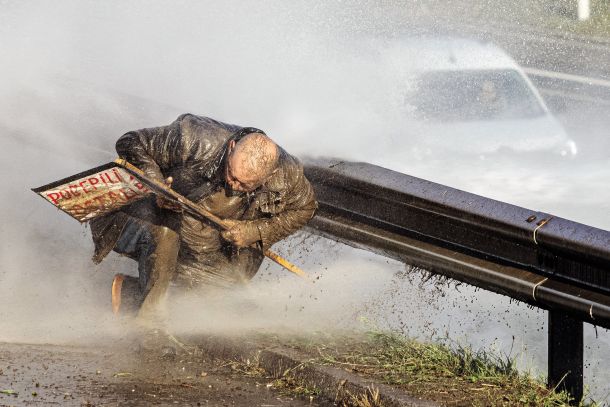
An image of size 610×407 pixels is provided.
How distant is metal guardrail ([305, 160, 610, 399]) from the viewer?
589cm

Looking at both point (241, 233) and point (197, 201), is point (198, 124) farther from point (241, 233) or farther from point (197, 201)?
point (241, 233)

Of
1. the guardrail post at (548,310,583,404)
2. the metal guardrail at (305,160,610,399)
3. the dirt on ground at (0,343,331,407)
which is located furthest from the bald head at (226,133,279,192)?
the guardrail post at (548,310,583,404)

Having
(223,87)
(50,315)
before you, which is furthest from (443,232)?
(223,87)

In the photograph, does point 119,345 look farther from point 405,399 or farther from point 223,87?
point 223,87

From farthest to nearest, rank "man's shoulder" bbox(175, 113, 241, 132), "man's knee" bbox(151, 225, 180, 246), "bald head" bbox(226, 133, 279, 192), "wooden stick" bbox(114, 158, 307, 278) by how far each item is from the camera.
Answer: "man's knee" bbox(151, 225, 180, 246) < "man's shoulder" bbox(175, 113, 241, 132) < "wooden stick" bbox(114, 158, 307, 278) < "bald head" bbox(226, 133, 279, 192)

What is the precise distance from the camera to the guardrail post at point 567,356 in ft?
19.7

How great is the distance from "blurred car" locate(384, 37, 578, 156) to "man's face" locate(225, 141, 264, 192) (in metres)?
6.72

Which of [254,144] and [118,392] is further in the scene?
[254,144]

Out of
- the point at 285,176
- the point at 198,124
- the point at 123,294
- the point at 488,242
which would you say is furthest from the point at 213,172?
the point at 488,242

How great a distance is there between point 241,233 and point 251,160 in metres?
0.59

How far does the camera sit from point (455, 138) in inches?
548

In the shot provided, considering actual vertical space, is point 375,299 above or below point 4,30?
below

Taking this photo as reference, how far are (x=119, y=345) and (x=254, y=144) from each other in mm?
1340

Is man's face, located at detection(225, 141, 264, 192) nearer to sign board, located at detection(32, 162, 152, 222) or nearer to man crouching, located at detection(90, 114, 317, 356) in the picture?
man crouching, located at detection(90, 114, 317, 356)
